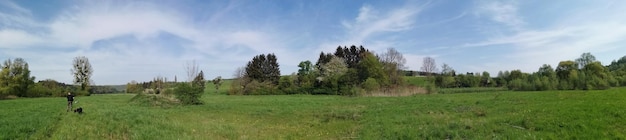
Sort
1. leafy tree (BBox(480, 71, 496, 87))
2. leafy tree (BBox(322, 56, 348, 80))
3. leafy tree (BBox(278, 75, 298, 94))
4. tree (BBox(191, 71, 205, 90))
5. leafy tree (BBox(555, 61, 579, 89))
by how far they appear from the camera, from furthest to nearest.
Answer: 1. leafy tree (BBox(480, 71, 496, 87))
2. leafy tree (BBox(322, 56, 348, 80))
3. leafy tree (BBox(278, 75, 298, 94))
4. leafy tree (BBox(555, 61, 579, 89))
5. tree (BBox(191, 71, 205, 90))

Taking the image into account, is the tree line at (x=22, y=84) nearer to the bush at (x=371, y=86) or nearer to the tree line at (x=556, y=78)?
the bush at (x=371, y=86)

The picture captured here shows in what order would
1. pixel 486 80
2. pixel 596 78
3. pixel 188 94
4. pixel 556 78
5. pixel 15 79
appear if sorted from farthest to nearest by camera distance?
pixel 486 80 < pixel 556 78 < pixel 596 78 < pixel 15 79 < pixel 188 94

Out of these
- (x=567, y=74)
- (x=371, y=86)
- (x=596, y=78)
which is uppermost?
(x=567, y=74)

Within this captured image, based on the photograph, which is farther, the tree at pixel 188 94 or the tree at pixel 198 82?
the tree at pixel 198 82

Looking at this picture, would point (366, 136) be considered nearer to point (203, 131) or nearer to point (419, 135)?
point (419, 135)

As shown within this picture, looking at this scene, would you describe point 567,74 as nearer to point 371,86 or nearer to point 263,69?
point 371,86

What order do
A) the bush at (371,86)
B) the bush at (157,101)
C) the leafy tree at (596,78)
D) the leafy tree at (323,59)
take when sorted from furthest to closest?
the leafy tree at (323,59), the leafy tree at (596,78), the bush at (371,86), the bush at (157,101)

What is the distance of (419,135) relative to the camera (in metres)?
11.7

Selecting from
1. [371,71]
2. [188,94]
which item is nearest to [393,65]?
[371,71]

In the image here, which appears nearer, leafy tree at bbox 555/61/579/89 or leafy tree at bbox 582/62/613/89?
leafy tree at bbox 582/62/613/89

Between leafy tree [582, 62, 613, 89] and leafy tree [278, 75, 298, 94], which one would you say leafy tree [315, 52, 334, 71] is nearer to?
leafy tree [278, 75, 298, 94]

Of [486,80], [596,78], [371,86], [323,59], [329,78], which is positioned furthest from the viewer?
[323,59]

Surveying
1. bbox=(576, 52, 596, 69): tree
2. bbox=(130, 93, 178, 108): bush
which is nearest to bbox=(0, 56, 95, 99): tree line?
bbox=(130, 93, 178, 108): bush

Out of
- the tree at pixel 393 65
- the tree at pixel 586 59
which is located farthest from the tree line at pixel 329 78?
the tree at pixel 586 59
